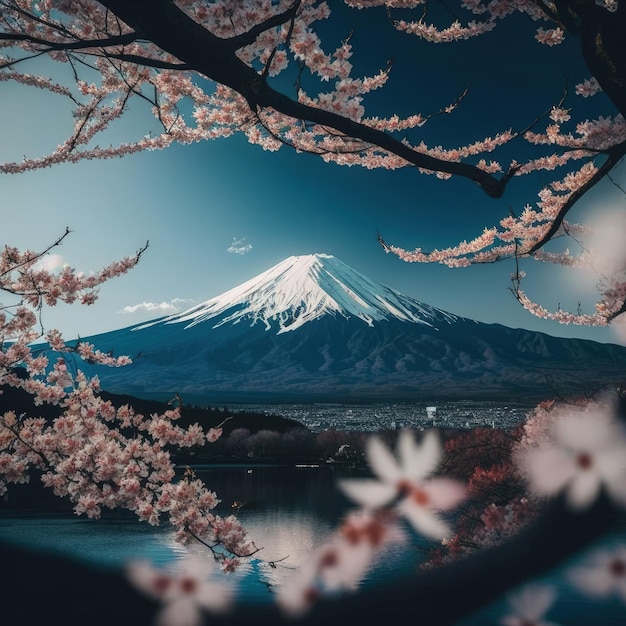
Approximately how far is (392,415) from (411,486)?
110m

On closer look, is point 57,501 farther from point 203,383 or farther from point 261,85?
point 203,383

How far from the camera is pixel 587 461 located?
275cm

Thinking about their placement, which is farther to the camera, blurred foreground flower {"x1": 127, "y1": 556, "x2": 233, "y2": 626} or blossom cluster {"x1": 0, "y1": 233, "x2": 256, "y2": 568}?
blurred foreground flower {"x1": 127, "y1": 556, "x2": 233, "y2": 626}

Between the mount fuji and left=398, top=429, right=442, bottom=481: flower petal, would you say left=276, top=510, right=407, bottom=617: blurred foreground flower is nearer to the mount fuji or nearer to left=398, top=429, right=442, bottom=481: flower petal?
left=398, top=429, right=442, bottom=481: flower petal

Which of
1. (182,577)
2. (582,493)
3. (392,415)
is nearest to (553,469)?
(582,493)

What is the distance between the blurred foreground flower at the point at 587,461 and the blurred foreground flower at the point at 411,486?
1343 inches

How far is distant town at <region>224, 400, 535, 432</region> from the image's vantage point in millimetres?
138000

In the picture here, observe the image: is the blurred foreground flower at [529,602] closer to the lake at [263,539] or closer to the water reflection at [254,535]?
the lake at [263,539]

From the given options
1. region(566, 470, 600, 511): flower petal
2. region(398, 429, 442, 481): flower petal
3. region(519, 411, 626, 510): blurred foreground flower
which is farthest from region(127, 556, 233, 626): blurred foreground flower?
region(398, 429, 442, 481): flower petal

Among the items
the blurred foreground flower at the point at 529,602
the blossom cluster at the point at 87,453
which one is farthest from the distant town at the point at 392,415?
the blossom cluster at the point at 87,453

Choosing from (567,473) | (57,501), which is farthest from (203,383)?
(567,473)

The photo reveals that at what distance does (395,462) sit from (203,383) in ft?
278

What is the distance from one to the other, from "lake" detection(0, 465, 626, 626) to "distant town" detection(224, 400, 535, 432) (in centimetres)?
7901

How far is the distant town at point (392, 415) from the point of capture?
138000 mm
